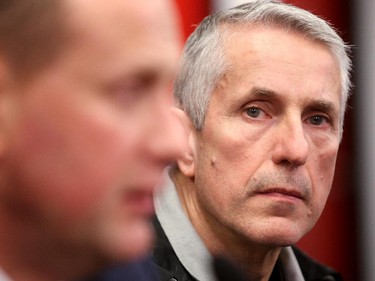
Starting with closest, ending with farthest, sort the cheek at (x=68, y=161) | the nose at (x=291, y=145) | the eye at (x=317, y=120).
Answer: the cheek at (x=68, y=161) → the nose at (x=291, y=145) → the eye at (x=317, y=120)

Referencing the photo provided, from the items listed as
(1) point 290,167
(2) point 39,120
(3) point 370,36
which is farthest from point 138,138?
(3) point 370,36

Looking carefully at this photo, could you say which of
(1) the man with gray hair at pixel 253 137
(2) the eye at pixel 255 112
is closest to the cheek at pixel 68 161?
(1) the man with gray hair at pixel 253 137

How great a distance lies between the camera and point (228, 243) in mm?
2035

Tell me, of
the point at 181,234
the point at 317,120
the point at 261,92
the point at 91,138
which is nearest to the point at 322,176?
the point at 317,120

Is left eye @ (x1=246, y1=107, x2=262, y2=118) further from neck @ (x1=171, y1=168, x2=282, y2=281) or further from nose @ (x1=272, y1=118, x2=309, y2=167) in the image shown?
neck @ (x1=171, y1=168, x2=282, y2=281)

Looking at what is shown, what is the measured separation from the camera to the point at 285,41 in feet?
6.60

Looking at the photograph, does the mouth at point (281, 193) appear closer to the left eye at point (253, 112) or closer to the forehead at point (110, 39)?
the left eye at point (253, 112)

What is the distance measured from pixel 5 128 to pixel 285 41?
134 centimetres

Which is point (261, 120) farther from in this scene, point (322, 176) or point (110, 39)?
point (110, 39)

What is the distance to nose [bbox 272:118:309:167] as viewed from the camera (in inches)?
75.0

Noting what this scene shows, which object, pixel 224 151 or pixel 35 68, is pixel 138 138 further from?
pixel 224 151

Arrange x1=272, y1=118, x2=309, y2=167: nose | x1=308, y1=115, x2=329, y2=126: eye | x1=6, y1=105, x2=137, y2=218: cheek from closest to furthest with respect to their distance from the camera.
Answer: x1=6, y1=105, x2=137, y2=218: cheek < x1=272, y1=118, x2=309, y2=167: nose < x1=308, y1=115, x2=329, y2=126: eye

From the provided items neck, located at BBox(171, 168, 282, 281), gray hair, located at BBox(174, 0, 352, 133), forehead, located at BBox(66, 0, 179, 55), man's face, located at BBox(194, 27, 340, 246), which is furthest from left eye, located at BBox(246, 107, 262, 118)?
forehead, located at BBox(66, 0, 179, 55)

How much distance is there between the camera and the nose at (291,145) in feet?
6.25
